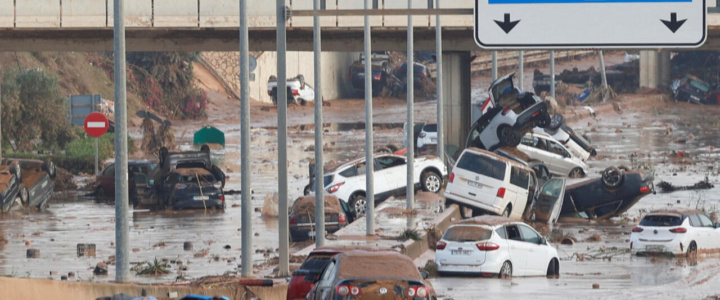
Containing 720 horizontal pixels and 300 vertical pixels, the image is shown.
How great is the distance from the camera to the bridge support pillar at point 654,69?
3900 inches

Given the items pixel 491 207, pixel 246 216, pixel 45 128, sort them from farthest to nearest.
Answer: pixel 45 128 < pixel 491 207 < pixel 246 216

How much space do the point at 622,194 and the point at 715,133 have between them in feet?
144

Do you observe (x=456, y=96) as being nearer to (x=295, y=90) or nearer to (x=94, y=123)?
(x=94, y=123)

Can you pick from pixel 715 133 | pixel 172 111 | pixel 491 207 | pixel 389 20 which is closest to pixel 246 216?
pixel 491 207

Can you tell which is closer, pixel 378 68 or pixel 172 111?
pixel 172 111

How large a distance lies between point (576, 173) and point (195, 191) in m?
14.9

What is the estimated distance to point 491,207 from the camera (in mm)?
37969

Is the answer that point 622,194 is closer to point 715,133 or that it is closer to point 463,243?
point 463,243

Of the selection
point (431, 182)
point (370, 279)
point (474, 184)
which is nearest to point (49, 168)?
point (431, 182)

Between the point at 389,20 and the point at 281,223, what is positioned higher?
the point at 389,20

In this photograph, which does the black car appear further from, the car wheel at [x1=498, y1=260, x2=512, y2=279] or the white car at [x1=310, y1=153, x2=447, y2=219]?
the car wheel at [x1=498, y1=260, x2=512, y2=279]

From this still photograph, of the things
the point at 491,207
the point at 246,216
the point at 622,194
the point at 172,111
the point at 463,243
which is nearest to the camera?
the point at 246,216

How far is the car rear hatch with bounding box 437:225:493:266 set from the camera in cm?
2766

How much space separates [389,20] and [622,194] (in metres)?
12.7
